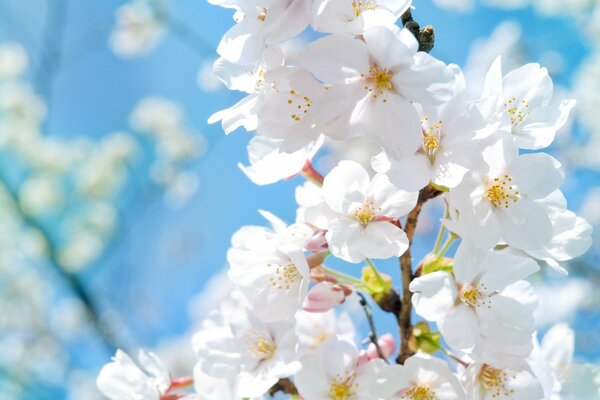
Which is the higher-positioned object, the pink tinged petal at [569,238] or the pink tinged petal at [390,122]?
the pink tinged petal at [390,122]

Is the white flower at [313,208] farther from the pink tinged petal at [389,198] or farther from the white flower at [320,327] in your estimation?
the white flower at [320,327]

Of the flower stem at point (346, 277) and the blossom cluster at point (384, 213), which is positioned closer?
the blossom cluster at point (384, 213)

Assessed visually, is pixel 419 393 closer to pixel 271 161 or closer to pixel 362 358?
pixel 362 358

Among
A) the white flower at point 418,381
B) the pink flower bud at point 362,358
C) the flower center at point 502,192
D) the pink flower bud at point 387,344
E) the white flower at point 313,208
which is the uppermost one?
the white flower at point 313,208

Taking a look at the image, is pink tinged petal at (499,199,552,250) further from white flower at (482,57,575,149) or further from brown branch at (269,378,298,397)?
brown branch at (269,378,298,397)

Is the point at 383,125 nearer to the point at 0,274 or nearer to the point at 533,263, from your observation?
the point at 533,263

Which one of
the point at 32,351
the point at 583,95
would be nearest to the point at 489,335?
the point at 583,95

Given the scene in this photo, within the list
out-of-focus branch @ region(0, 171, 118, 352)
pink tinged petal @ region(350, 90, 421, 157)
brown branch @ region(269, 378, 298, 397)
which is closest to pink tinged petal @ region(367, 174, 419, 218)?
pink tinged petal @ region(350, 90, 421, 157)

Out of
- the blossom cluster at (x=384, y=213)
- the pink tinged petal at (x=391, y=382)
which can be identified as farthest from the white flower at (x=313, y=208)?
the pink tinged petal at (x=391, y=382)

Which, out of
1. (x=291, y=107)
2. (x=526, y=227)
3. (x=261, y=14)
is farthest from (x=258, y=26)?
(x=526, y=227)
